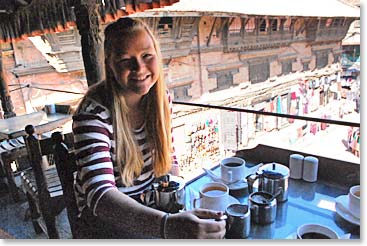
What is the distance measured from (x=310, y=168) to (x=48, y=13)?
1.56m

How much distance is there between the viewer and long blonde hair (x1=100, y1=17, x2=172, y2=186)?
1.74ft

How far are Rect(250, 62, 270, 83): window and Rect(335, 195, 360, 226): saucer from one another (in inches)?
172

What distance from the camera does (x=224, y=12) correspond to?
319 cm

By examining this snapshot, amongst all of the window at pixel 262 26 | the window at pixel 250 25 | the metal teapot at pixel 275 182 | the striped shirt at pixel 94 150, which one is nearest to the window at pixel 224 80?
the window at pixel 250 25

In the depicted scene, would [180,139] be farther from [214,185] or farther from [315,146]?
[214,185]

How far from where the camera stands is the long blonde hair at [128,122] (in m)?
0.53

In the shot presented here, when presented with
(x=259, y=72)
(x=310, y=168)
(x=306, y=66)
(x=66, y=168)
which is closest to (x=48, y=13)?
(x=66, y=168)

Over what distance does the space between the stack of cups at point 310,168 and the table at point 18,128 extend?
0.98 m

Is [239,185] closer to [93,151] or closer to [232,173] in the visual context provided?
[232,173]

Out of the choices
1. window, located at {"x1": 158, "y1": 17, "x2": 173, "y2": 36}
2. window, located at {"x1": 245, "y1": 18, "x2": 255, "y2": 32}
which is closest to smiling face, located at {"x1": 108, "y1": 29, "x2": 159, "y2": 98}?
window, located at {"x1": 158, "y1": 17, "x2": 173, "y2": 36}

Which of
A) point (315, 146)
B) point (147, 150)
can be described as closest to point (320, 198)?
point (147, 150)

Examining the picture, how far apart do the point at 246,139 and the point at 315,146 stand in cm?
107

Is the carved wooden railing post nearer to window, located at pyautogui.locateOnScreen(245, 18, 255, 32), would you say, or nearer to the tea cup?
the tea cup

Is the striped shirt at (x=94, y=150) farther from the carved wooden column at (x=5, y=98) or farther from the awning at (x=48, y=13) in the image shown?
the carved wooden column at (x=5, y=98)
